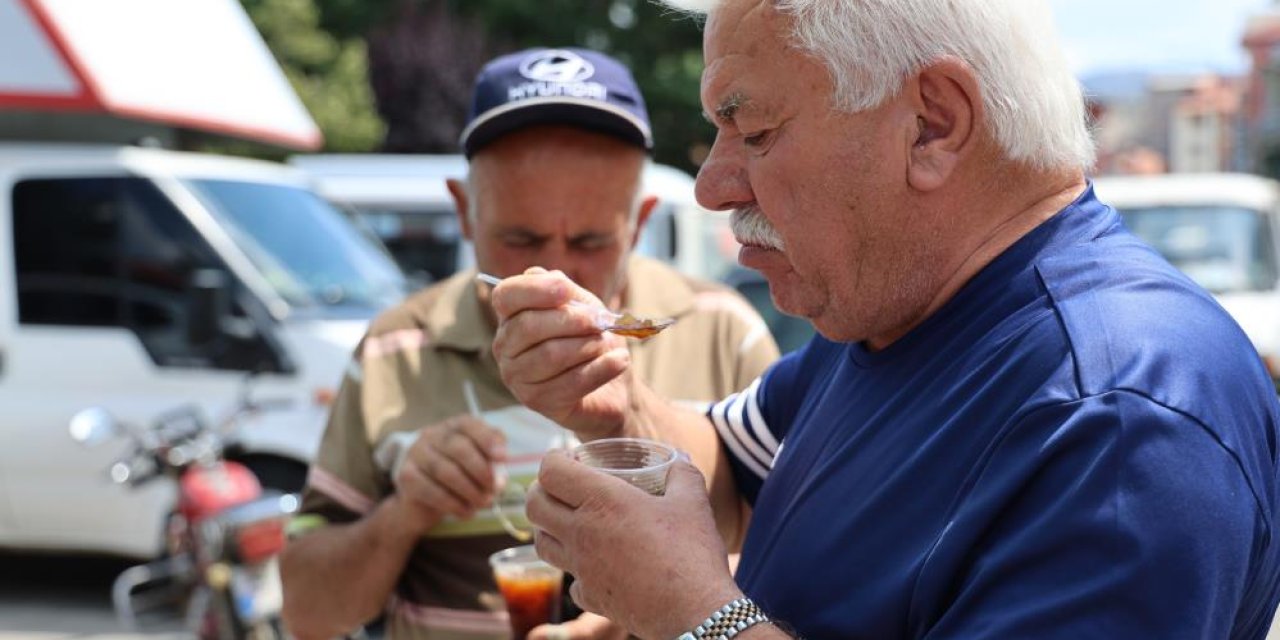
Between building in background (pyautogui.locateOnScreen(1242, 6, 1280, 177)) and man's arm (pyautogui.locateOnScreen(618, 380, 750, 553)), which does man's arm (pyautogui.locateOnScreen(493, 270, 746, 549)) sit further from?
building in background (pyautogui.locateOnScreen(1242, 6, 1280, 177))

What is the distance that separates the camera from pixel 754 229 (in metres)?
1.55

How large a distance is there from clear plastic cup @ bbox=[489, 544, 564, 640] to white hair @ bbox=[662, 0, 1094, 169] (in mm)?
961

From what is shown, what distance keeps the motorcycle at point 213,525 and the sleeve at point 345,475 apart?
2.42m

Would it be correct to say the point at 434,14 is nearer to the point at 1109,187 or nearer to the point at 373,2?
the point at 373,2

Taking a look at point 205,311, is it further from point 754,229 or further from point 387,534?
point 754,229

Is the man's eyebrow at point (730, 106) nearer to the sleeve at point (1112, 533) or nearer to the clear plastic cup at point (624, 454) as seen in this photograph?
the clear plastic cup at point (624, 454)

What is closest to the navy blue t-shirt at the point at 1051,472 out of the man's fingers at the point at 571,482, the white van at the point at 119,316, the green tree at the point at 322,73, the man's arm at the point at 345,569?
the man's fingers at the point at 571,482

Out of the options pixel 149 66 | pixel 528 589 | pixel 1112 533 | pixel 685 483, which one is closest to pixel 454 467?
pixel 528 589

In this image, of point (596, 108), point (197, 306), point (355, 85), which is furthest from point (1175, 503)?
point (355, 85)

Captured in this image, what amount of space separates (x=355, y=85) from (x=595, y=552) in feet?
80.2

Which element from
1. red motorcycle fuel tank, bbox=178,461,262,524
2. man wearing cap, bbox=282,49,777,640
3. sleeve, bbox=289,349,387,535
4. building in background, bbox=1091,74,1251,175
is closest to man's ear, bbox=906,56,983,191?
man wearing cap, bbox=282,49,777,640

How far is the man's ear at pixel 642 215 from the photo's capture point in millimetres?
2604

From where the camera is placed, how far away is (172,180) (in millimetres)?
6328

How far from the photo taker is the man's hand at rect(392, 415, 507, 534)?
203 cm
